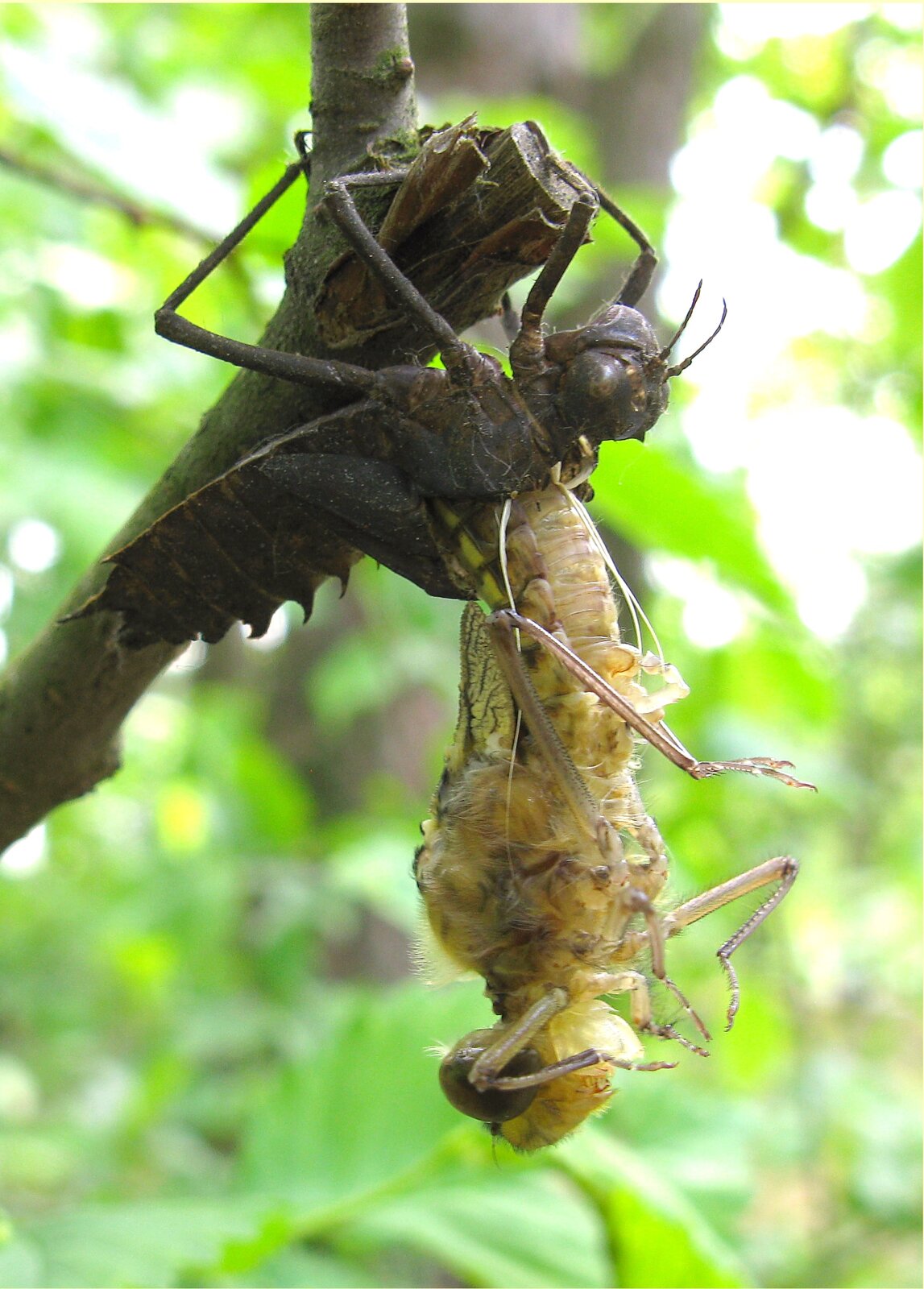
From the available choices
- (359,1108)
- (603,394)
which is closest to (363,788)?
(359,1108)

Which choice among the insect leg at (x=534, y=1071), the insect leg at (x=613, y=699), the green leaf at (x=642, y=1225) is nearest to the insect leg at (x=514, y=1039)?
the insect leg at (x=534, y=1071)

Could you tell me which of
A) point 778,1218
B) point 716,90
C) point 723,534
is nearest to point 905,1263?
point 778,1218

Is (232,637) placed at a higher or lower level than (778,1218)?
higher

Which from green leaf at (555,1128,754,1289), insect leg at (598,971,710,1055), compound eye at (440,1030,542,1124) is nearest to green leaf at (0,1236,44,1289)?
compound eye at (440,1030,542,1124)

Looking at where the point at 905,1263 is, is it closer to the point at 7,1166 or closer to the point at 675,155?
the point at 7,1166

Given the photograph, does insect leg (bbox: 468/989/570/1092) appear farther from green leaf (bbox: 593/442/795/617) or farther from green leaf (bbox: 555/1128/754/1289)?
green leaf (bbox: 593/442/795/617)

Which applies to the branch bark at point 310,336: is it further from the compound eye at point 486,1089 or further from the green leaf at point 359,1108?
the green leaf at point 359,1108
